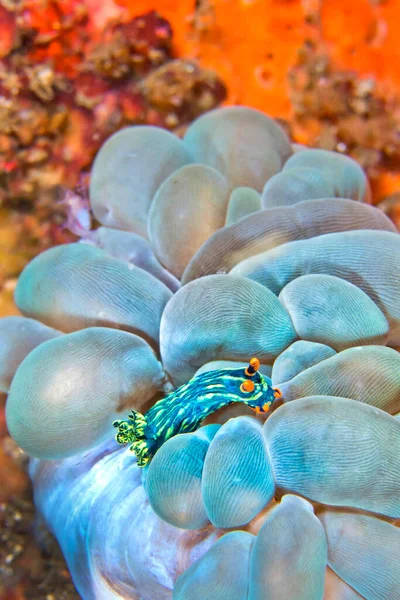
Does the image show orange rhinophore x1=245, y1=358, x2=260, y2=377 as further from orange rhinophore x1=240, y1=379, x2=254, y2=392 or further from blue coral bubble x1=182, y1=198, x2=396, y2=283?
blue coral bubble x1=182, y1=198, x2=396, y2=283

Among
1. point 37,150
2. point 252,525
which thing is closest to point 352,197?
point 252,525

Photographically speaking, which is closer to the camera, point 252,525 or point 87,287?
point 252,525

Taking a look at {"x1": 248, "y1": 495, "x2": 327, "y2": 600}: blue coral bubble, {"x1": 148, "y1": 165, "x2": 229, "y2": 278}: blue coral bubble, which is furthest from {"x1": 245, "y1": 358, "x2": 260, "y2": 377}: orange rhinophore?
→ {"x1": 148, "y1": 165, "x2": 229, "y2": 278}: blue coral bubble

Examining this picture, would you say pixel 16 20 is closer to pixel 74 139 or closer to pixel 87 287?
pixel 74 139

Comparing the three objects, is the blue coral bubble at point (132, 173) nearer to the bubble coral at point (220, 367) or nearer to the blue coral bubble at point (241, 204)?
the bubble coral at point (220, 367)

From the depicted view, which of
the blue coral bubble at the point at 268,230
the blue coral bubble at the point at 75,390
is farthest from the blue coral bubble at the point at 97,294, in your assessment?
the blue coral bubble at the point at 268,230

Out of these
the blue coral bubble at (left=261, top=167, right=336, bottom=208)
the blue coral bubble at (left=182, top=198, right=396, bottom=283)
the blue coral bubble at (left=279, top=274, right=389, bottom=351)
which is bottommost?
the blue coral bubble at (left=279, top=274, right=389, bottom=351)

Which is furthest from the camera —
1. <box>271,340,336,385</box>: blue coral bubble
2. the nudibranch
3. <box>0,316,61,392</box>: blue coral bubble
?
<box>0,316,61,392</box>: blue coral bubble

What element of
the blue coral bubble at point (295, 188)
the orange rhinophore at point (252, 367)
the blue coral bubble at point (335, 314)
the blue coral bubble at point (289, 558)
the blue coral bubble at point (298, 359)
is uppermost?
the blue coral bubble at point (295, 188)
